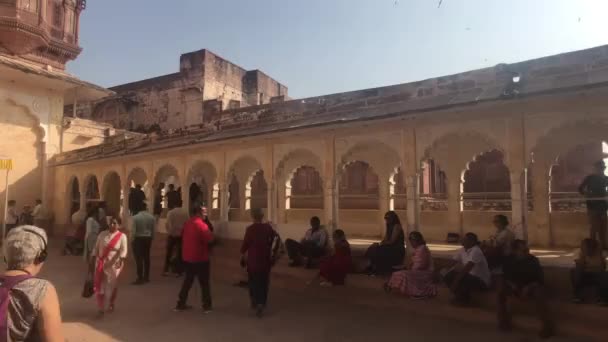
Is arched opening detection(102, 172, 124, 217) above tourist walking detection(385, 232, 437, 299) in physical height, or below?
above

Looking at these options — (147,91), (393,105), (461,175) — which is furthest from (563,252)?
(147,91)

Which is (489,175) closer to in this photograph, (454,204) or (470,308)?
(454,204)

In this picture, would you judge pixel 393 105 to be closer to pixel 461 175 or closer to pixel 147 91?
pixel 461 175

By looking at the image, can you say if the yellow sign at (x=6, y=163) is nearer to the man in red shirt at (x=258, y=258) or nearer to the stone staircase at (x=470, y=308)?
the stone staircase at (x=470, y=308)

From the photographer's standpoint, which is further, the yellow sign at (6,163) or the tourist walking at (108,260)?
the yellow sign at (6,163)

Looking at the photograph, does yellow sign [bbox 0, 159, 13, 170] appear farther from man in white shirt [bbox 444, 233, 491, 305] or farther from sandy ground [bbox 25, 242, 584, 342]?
man in white shirt [bbox 444, 233, 491, 305]

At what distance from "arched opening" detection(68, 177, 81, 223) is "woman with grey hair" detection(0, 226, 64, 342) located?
54.6 feet

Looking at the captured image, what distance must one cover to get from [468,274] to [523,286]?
72cm

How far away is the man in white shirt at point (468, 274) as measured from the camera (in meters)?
5.60

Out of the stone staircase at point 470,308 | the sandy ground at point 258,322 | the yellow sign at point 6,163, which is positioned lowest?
the sandy ground at point 258,322

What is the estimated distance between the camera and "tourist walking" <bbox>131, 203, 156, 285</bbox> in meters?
7.67

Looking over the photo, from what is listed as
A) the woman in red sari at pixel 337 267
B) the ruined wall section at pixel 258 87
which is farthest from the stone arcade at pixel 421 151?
the ruined wall section at pixel 258 87

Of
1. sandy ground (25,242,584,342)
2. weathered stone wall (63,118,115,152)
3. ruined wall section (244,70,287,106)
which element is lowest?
sandy ground (25,242,584,342)

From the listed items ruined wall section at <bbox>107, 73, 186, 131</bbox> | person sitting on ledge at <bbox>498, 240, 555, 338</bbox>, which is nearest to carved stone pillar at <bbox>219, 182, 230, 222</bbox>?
person sitting on ledge at <bbox>498, 240, 555, 338</bbox>
